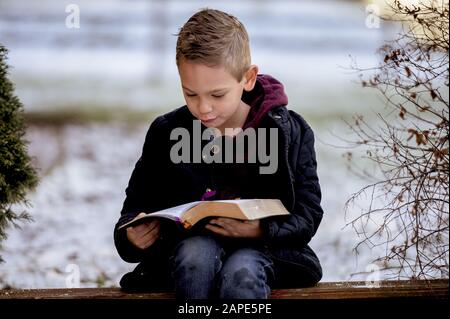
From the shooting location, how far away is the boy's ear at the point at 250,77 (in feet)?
9.64

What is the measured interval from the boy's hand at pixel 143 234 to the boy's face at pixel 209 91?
0.39m

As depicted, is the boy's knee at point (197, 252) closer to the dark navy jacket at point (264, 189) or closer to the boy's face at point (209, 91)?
the dark navy jacket at point (264, 189)

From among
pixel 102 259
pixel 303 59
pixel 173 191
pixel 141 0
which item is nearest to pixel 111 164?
pixel 102 259

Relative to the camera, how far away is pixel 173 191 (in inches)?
121

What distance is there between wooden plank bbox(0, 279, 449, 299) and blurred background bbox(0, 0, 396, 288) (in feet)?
1.52

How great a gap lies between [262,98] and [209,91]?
0.98 ft

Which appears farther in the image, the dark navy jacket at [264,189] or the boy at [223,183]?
the dark navy jacket at [264,189]

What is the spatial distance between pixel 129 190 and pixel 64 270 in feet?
6.73

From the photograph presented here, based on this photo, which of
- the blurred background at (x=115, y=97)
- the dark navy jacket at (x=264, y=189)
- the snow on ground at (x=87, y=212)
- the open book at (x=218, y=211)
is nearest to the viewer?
the open book at (x=218, y=211)

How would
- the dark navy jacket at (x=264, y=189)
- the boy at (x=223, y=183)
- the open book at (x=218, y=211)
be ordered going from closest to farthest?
the open book at (x=218, y=211) < the boy at (x=223, y=183) < the dark navy jacket at (x=264, y=189)

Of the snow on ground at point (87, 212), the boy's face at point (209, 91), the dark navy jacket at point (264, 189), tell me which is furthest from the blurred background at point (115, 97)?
the boy's face at point (209, 91)

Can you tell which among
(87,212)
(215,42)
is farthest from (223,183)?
(87,212)

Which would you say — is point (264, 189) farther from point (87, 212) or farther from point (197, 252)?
point (87, 212)
